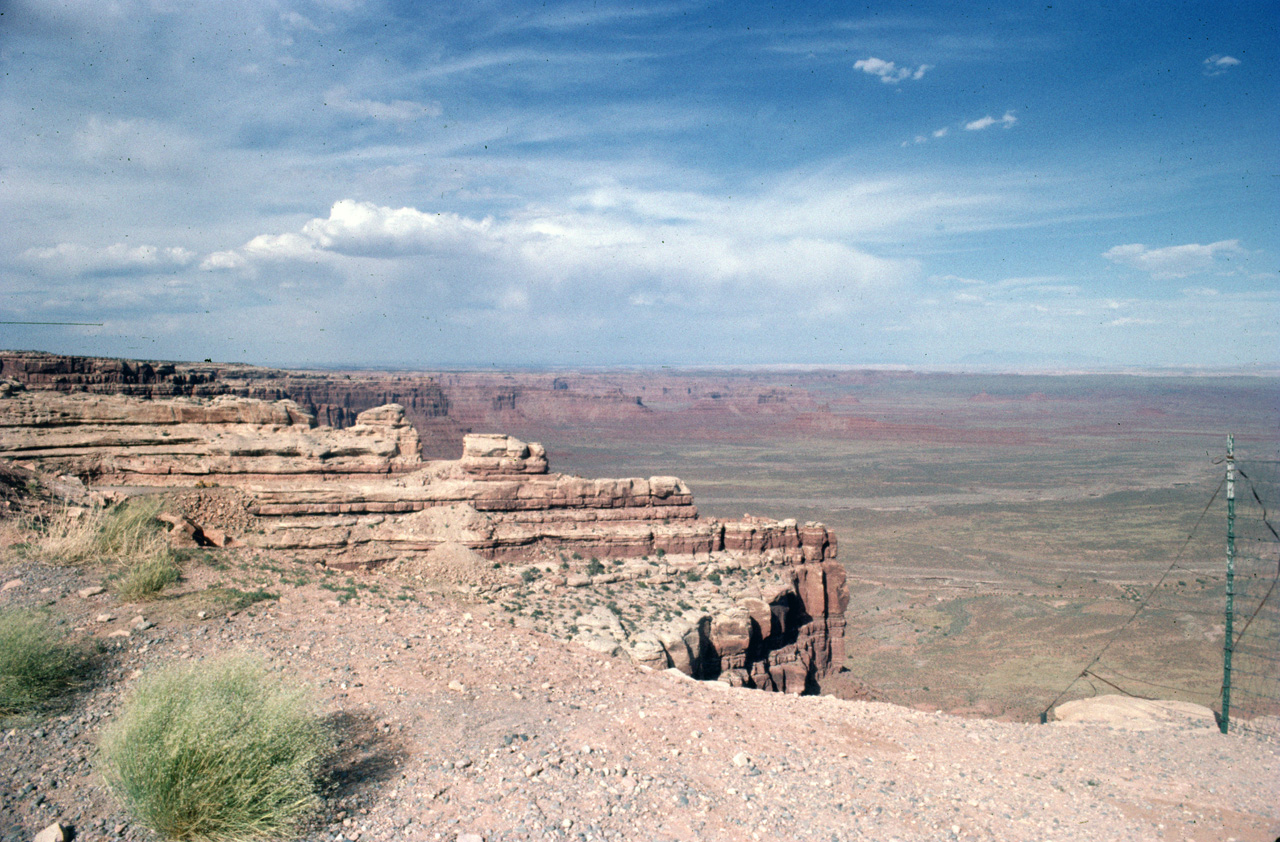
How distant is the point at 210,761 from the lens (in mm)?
5898

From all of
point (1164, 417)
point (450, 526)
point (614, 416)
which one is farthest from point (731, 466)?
point (1164, 417)

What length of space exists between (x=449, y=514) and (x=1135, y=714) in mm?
18603

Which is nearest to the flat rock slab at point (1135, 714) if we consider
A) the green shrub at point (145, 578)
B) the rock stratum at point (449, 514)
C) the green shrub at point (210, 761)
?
the rock stratum at point (449, 514)

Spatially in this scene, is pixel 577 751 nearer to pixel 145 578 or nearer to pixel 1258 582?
pixel 145 578

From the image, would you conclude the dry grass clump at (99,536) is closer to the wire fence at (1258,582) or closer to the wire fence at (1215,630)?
the wire fence at (1215,630)

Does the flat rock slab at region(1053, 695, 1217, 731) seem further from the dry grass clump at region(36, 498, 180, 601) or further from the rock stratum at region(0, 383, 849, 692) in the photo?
the dry grass clump at region(36, 498, 180, 601)

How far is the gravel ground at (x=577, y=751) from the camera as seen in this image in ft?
22.8

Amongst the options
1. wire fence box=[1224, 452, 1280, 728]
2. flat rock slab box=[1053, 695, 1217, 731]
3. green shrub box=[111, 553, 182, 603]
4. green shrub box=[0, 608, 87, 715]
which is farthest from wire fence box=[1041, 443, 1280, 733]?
green shrub box=[111, 553, 182, 603]

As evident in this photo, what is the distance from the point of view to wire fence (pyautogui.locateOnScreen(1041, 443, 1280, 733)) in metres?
15.4

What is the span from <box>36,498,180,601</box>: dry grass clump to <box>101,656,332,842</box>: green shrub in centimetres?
608

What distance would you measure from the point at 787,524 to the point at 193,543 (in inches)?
738

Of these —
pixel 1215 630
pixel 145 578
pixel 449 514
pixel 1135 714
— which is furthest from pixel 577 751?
pixel 1215 630

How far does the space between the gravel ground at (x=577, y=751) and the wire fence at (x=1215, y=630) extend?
4939 millimetres

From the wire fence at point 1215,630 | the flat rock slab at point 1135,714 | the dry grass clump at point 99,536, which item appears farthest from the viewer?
the wire fence at point 1215,630
